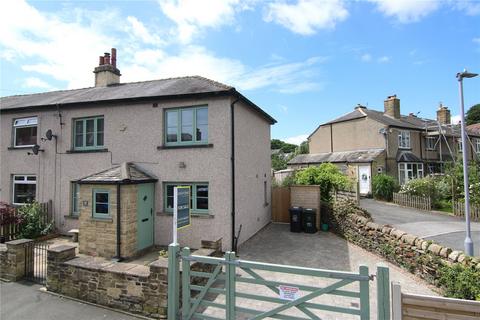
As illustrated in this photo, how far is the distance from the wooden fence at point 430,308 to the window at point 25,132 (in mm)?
15239

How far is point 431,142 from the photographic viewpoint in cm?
3088

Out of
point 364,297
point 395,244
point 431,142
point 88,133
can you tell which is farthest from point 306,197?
point 431,142

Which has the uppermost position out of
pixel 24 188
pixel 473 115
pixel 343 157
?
pixel 473 115

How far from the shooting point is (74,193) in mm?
11789

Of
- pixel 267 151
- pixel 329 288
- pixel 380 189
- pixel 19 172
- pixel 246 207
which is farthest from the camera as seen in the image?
pixel 380 189

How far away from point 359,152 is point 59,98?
25743mm

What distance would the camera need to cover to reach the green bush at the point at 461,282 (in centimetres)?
555

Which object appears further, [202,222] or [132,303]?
[202,222]

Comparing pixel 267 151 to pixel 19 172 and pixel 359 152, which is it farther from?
pixel 359 152

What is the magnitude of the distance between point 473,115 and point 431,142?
58.0 meters

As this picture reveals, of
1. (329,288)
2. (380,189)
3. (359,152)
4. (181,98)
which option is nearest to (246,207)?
(181,98)

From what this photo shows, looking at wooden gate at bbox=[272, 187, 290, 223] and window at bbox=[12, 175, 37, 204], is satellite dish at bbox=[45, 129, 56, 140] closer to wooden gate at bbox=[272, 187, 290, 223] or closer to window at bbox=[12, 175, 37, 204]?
window at bbox=[12, 175, 37, 204]

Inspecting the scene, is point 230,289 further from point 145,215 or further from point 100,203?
point 100,203

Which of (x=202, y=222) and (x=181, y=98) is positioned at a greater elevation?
(x=181, y=98)
